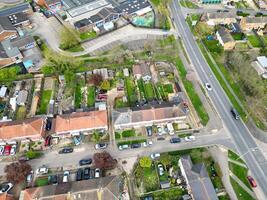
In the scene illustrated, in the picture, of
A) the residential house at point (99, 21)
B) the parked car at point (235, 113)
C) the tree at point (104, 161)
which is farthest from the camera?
the residential house at point (99, 21)

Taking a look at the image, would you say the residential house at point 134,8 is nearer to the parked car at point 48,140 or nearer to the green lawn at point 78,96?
the green lawn at point 78,96

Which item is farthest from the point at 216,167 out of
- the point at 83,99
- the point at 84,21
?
the point at 84,21

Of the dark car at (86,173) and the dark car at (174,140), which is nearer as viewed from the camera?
the dark car at (86,173)

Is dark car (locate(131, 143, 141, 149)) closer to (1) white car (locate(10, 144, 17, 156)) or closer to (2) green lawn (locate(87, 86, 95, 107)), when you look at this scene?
(2) green lawn (locate(87, 86, 95, 107))

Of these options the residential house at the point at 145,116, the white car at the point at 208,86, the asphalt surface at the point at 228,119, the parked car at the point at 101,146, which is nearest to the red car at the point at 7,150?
the parked car at the point at 101,146

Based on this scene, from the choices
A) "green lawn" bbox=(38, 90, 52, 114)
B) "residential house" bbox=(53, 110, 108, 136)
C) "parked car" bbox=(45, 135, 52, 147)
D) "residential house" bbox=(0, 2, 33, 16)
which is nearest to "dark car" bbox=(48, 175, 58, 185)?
"parked car" bbox=(45, 135, 52, 147)

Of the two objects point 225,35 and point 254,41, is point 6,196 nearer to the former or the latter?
point 225,35

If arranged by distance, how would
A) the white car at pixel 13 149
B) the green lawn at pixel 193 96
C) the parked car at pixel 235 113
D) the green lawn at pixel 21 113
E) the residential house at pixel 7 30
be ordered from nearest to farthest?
the white car at pixel 13 149
the parked car at pixel 235 113
the green lawn at pixel 193 96
the green lawn at pixel 21 113
the residential house at pixel 7 30
